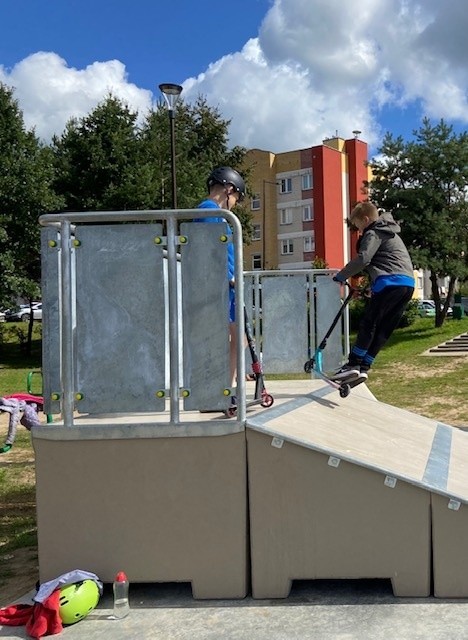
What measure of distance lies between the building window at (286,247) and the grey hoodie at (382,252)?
171 ft

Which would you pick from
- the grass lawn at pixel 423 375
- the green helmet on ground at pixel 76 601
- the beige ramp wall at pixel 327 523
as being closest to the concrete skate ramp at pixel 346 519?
the beige ramp wall at pixel 327 523

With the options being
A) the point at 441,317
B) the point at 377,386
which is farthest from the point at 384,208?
the point at 377,386

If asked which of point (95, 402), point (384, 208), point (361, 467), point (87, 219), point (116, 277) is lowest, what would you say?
point (361, 467)

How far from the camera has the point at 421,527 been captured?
351cm

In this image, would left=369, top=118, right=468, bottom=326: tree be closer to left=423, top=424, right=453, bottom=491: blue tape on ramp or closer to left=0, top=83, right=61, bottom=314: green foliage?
left=0, top=83, right=61, bottom=314: green foliage

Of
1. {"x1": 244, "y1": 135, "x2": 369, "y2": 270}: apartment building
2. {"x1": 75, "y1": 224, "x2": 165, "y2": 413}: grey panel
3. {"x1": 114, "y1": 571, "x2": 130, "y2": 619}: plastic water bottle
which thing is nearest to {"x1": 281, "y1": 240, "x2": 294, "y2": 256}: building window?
{"x1": 244, "y1": 135, "x2": 369, "y2": 270}: apartment building

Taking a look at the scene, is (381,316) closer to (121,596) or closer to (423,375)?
(121,596)

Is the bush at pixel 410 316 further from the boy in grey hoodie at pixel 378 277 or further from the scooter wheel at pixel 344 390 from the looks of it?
the scooter wheel at pixel 344 390

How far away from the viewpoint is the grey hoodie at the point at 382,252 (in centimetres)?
495

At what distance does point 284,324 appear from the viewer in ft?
22.0

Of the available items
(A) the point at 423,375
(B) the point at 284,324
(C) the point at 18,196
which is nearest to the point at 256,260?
(C) the point at 18,196

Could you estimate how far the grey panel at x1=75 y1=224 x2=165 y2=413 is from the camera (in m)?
3.63

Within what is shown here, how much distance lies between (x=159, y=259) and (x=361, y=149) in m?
56.9

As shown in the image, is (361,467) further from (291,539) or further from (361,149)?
(361,149)
